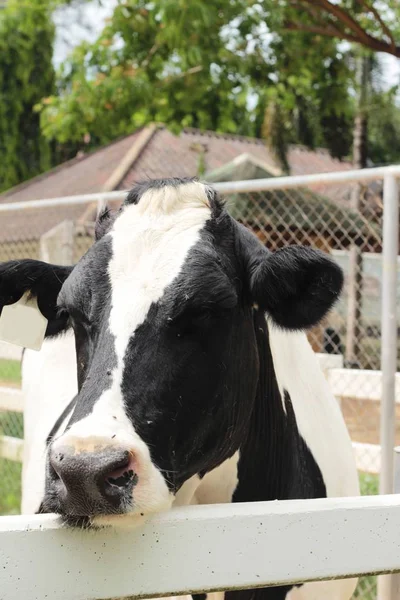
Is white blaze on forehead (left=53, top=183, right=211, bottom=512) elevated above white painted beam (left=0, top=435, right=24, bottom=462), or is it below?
above

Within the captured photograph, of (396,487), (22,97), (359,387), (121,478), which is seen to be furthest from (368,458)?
(22,97)

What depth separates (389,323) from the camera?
3.70 m

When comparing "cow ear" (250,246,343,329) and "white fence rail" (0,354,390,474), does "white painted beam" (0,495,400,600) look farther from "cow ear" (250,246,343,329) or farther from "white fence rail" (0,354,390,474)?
"white fence rail" (0,354,390,474)

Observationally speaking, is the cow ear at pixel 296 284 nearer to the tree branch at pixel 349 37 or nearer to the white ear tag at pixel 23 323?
the white ear tag at pixel 23 323

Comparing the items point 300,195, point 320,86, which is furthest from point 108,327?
point 320,86

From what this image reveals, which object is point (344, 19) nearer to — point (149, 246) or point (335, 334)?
point (335, 334)

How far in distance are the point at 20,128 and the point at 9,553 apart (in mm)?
26070

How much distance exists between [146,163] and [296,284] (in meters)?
19.4

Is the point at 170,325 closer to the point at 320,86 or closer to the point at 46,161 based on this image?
the point at 320,86

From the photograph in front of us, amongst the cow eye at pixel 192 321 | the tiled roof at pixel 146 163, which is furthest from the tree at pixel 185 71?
the tiled roof at pixel 146 163

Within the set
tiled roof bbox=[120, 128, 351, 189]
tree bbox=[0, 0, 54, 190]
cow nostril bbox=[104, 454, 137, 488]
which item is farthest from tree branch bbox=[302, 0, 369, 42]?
tree bbox=[0, 0, 54, 190]

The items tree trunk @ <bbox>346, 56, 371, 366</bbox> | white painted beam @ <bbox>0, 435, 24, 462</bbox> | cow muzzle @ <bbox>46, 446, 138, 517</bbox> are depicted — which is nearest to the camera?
cow muzzle @ <bbox>46, 446, 138, 517</bbox>

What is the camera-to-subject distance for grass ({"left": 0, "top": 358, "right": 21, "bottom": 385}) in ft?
20.0

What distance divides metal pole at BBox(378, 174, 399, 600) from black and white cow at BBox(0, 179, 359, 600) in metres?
0.98
